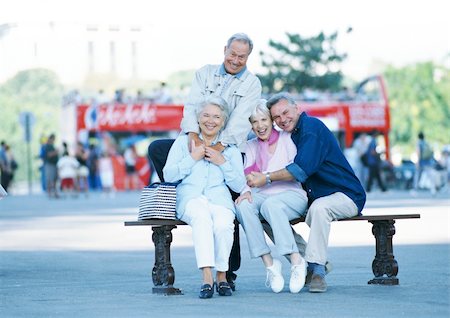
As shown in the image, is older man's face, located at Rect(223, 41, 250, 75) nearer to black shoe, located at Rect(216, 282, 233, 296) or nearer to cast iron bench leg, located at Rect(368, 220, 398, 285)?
cast iron bench leg, located at Rect(368, 220, 398, 285)

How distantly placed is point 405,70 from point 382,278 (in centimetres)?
11456

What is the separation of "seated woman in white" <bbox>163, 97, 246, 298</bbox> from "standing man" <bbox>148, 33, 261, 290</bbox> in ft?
0.29

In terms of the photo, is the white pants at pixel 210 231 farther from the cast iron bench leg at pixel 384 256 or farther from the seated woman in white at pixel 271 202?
the cast iron bench leg at pixel 384 256

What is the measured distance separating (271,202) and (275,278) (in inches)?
24.6

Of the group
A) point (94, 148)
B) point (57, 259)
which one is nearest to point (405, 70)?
point (94, 148)

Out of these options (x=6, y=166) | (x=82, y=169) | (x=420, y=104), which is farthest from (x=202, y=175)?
(x=420, y=104)

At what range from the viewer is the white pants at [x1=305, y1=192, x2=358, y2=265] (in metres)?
10.4

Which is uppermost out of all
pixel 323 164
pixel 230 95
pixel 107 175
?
pixel 230 95

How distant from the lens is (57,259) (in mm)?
14766

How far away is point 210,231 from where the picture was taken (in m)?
10.1

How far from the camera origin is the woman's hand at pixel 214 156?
1045 cm

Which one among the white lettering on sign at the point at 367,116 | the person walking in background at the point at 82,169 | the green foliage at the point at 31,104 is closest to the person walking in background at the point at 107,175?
the person walking in background at the point at 82,169

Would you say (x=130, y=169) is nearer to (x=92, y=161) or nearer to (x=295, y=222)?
(x=92, y=161)

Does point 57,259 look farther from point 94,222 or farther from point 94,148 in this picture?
point 94,148
